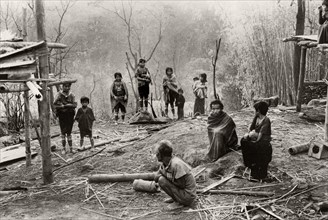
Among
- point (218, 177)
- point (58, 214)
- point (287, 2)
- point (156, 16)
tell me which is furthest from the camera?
point (156, 16)

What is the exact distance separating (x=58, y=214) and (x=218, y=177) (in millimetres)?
2767

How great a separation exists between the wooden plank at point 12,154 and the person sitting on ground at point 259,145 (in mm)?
5713

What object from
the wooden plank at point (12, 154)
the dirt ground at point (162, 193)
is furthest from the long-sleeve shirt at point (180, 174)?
the wooden plank at point (12, 154)

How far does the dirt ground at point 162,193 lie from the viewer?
5.61 m

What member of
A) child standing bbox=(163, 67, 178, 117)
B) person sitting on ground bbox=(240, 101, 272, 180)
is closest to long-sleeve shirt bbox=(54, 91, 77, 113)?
child standing bbox=(163, 67, 178, 117)

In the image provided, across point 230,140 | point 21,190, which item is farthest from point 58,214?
point 230,140

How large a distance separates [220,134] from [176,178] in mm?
1915

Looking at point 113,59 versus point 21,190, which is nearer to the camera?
point 21,190

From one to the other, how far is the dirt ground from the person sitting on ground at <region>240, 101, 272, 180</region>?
9.6 inches

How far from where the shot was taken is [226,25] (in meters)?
24.5

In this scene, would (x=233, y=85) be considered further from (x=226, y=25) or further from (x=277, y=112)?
(x=277, y=112)

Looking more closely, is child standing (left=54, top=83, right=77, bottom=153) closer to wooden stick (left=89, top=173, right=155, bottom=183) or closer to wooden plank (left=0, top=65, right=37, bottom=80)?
wooden stick (left=89, top=173, right=155, bottom=183)

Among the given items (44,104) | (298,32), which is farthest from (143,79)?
(44,104)

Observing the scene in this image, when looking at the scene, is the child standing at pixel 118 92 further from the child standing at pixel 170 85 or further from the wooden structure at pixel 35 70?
the wooden structure at pixel 35 70
